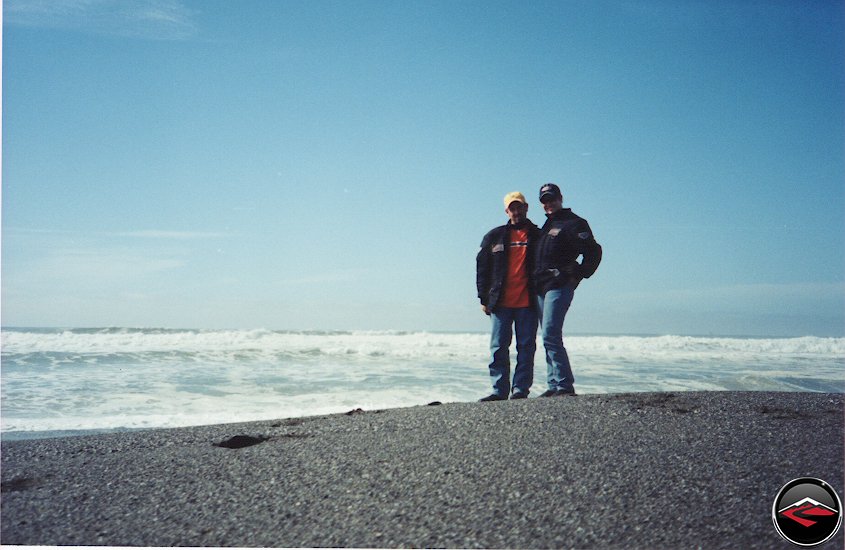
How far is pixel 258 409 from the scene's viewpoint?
5.11m

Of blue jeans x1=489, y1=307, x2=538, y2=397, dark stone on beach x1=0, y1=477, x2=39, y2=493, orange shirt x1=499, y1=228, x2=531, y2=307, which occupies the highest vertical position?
orange shirt x1=499, y1=228, x2=531, y2=307

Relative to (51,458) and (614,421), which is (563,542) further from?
(51,458)

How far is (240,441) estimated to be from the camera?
9.23ft

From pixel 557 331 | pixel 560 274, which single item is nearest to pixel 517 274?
pixel 560 274

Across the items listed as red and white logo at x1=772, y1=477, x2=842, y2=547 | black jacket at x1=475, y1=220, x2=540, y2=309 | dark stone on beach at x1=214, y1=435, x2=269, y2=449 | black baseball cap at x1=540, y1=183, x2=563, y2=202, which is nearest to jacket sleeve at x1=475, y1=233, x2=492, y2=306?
black jacket at x1=475, y1=220, x2=540, y2=309

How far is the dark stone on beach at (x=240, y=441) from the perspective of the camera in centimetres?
276

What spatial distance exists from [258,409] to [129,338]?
1003 centimetres

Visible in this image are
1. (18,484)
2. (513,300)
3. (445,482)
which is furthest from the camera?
(513,300)

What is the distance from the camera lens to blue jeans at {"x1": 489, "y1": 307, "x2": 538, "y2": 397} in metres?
4.06

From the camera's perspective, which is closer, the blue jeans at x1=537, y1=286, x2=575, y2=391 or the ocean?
the blue jeans at x1=537, y1=286, x2=575, y2=391

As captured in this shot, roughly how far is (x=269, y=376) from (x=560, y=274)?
16.9 ft

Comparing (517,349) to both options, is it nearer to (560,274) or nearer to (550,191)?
(560,274)

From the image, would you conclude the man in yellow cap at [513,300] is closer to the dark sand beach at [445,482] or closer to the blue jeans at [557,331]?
the blue jeans at [557,331]

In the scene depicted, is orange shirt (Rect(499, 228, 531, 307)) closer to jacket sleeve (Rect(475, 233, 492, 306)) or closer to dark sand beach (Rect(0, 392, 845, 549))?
jacket sleeve (Rect(475, 233, 492, 306))
